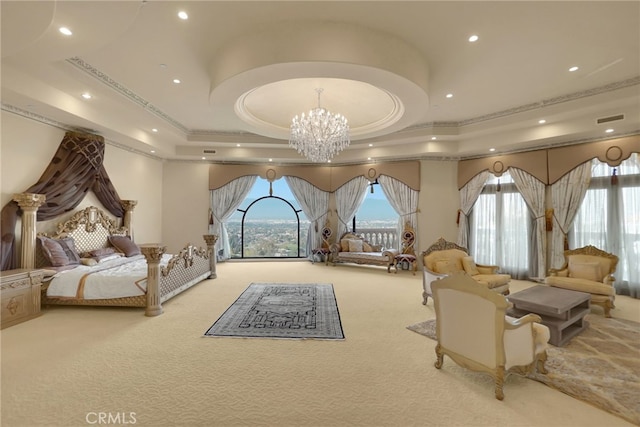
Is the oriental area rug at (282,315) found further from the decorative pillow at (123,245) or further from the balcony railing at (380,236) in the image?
the balcony railing at (380,236)

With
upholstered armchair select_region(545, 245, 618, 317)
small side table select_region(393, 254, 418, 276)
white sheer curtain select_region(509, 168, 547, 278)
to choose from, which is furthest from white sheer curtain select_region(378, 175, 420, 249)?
upholstered armchair select_region(545, 245, 618, 317)

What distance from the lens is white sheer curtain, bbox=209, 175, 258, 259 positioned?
805 centimetres

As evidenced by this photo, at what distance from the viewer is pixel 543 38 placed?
319 centimetres

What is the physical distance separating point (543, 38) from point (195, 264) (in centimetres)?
629

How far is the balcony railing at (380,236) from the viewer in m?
8.33

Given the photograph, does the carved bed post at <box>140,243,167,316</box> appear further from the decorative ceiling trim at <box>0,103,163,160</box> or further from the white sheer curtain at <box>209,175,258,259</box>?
the white sheer curtain at <box>209,175,258,259</box>

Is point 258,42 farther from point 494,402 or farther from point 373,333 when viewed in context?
point 494,402

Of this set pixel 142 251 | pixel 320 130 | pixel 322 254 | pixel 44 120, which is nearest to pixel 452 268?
pixel 320 130

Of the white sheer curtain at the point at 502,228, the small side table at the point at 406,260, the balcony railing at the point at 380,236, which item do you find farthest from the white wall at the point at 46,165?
the white sheer curtain at the point at 502,228

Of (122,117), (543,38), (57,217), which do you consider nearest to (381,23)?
(543,38)

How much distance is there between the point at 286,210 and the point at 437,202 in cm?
441

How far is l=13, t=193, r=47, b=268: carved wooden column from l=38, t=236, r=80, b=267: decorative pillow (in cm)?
16

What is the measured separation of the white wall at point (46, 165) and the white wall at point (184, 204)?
0.53 meters

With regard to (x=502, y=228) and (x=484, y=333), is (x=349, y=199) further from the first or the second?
(x=484, y=333)
